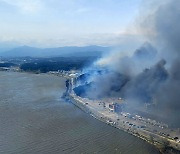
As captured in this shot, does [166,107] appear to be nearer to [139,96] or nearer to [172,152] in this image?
[139,96]

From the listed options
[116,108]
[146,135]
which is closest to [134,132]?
[146,135]

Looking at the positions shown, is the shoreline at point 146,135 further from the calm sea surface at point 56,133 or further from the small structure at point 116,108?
the small structure at point 116,108

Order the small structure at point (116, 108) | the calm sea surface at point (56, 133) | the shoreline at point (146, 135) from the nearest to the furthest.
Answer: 1. the calm sea surface at point (56, 133)
2. the shoreline at point (146, 135)
3. the small structure at point (116, 108)

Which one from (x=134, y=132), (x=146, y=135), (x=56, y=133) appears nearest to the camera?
(x=146, y=135)

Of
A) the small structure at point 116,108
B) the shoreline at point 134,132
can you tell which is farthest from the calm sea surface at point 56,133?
the small structure at point 116,108

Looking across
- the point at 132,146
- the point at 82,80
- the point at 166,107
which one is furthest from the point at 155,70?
the point at 132,146

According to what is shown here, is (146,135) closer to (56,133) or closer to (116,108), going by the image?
(56,133)

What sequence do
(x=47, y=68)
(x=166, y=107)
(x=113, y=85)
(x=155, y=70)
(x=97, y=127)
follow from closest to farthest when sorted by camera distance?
(x=97, y=127), (x=166, y=107), (x=155, y=70), (x=113, y=85), (x=47, y=68)

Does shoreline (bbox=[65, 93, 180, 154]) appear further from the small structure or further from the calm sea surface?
the small structure
